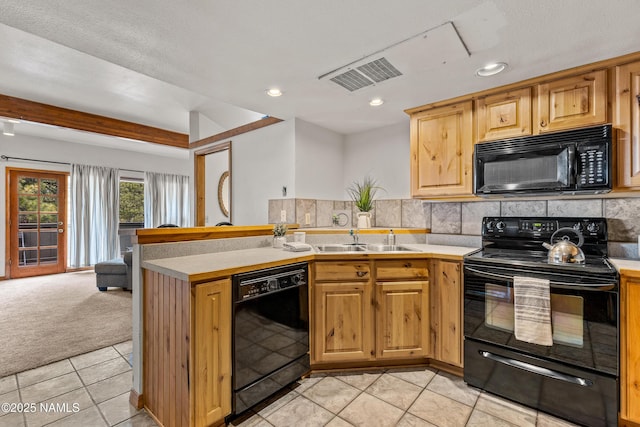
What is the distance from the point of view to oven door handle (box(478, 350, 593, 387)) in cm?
167

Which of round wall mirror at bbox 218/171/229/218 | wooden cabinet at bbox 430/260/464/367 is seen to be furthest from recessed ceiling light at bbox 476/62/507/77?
round wall mirror at bbox 218/171/229/218

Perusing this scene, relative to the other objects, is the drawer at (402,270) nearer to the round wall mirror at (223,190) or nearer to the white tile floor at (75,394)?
the white tile floor at (75,394)

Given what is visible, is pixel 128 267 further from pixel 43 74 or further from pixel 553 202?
pixel 553 202

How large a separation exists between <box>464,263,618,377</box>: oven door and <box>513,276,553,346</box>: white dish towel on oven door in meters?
0.03

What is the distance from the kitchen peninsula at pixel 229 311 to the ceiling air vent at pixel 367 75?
4.20 feet

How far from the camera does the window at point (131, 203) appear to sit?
6.60 metres

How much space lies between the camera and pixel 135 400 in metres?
1.81

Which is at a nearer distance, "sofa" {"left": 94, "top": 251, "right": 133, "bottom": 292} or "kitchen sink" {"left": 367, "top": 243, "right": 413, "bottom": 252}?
"kitchen sink" {"left": 367, "top": 243, "right": 413, "bottom": 252}

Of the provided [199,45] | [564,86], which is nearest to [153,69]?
[199,45]

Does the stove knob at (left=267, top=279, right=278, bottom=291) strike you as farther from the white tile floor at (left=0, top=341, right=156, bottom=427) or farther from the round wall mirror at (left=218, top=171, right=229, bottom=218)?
→ the round wall mirror at (left=218, top=171, right=229, bottom=218)

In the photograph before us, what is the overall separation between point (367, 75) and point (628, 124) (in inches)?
64.7

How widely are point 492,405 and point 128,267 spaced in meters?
4.59

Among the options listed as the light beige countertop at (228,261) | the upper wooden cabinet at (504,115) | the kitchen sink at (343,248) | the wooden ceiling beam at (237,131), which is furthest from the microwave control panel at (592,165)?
the wooden ceiling beam at (237,131)

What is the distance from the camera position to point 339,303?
7.13ft
